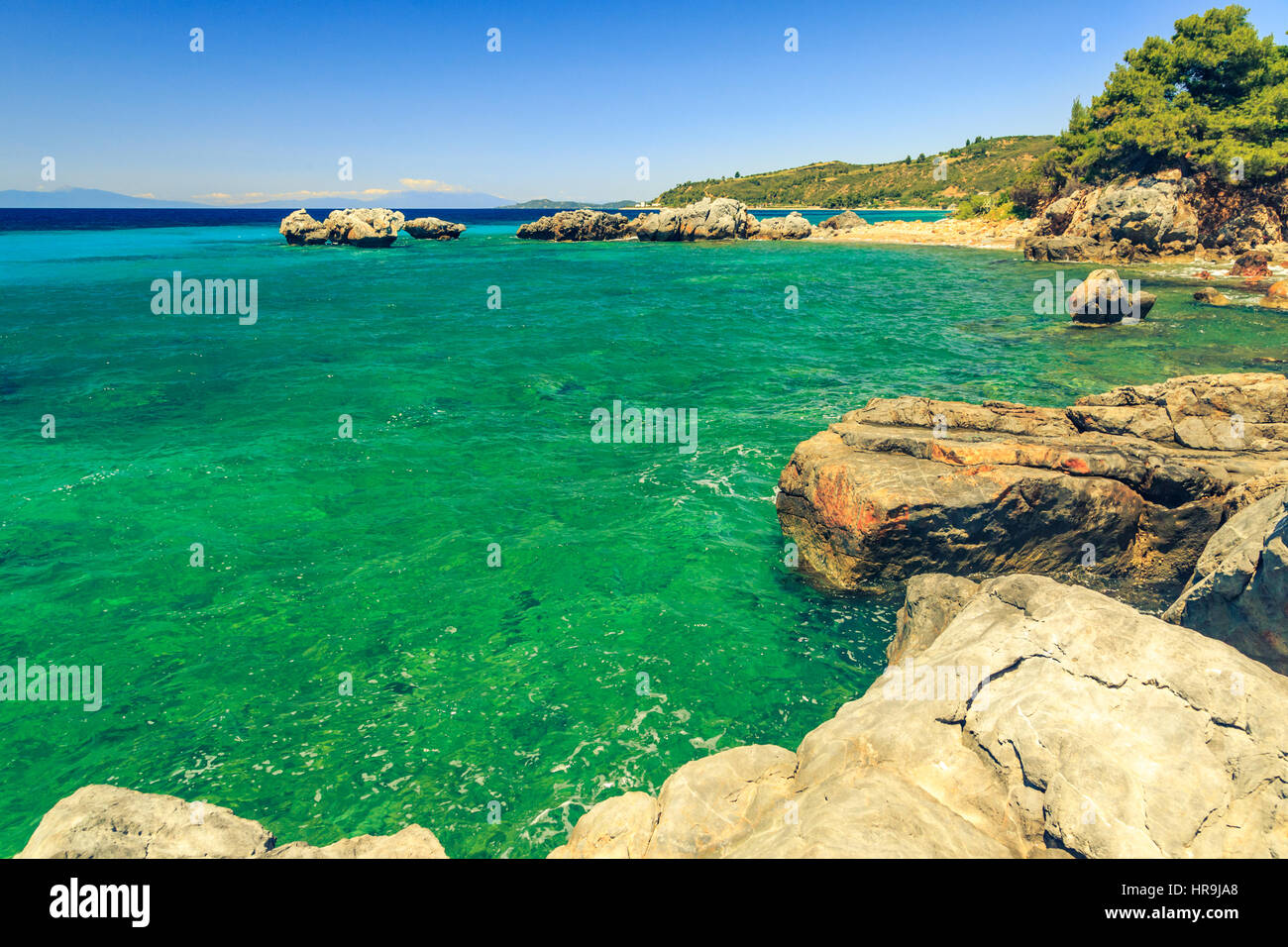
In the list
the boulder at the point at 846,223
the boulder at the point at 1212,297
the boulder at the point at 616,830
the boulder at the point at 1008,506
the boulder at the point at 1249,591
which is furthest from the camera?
the boulder at the point at 846,223

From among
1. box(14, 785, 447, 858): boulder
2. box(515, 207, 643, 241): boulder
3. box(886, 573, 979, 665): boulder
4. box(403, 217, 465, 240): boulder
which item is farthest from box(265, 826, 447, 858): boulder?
box(403, 217, 465, 240): boulder

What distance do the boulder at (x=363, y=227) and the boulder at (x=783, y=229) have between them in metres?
52.6

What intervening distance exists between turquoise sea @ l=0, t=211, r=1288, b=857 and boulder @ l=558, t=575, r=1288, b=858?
227cm

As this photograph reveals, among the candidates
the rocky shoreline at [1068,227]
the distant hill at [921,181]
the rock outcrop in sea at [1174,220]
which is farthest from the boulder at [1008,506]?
the distant hill at [921,181]

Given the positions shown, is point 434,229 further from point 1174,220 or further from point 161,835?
point 161,835

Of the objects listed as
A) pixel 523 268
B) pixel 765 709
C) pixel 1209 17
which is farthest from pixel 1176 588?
pixel 1209 17

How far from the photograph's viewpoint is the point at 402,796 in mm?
7262

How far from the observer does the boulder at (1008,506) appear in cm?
981

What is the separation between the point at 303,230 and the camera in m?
83.8

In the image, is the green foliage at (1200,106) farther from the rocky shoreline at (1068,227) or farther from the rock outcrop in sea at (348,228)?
the rock outcrop in sea at (348,228)

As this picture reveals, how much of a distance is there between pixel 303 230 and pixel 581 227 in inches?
1552

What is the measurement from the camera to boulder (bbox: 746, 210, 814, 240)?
9294 cm
